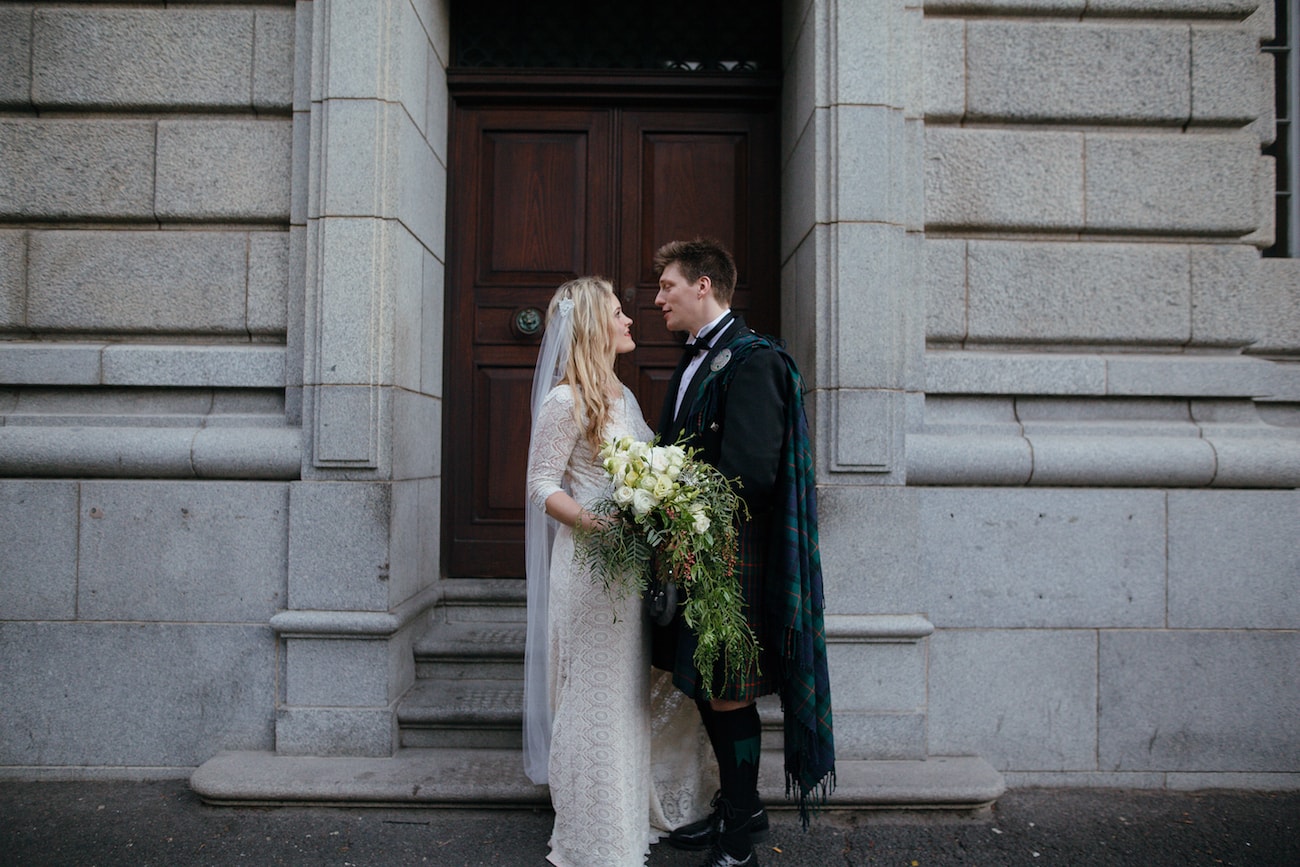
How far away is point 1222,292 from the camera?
14.7 feet

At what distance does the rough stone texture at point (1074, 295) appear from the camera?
449 cm

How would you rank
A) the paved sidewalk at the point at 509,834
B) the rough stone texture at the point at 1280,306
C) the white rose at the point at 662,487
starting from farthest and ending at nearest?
1. the rough stone texture at the point at 1280,306
2. the paved sidewalk at the point at 509,834
3. the white rose at the point at 662,487

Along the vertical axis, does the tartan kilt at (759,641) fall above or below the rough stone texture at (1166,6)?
below

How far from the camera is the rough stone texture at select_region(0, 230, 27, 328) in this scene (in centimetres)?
448

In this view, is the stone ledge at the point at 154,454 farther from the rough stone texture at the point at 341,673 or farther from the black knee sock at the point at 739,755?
the black knee sock at the point at 739,755

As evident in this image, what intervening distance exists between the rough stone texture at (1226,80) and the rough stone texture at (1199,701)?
9.40 feet

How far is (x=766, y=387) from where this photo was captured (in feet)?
10.1

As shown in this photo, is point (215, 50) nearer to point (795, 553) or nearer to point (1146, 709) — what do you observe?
point (795, 553)

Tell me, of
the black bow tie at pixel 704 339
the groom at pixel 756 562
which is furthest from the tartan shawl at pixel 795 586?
the black bow tie at pixel 704 339

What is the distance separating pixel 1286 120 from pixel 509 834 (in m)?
6.17

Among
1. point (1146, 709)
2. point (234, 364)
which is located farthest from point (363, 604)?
point (1146, 709)

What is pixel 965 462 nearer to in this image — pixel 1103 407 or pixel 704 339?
pixel 1103 407

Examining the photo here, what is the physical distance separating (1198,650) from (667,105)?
441 centimetres

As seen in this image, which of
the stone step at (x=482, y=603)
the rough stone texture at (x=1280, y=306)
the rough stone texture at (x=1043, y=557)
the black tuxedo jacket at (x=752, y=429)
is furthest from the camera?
the stone step at (x=482, y=603)
